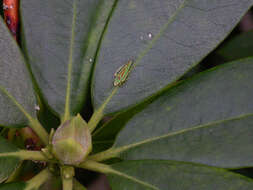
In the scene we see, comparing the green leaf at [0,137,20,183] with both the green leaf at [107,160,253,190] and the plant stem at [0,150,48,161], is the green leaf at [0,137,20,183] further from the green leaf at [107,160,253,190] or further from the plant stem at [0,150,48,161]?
the green leaf at [107,160,253,190]

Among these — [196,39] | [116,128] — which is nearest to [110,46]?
[196,39]

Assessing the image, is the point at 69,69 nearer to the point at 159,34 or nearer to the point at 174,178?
the point at 159,34

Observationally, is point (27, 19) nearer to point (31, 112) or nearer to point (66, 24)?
point (66, 24)

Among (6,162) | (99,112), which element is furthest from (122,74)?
(6,162)

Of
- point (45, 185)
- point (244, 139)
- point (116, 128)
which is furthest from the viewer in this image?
point (116, 128)

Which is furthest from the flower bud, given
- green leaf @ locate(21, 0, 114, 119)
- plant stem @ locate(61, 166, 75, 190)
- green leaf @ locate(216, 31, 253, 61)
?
green leaf @ locate(216, 31, 253, 61)

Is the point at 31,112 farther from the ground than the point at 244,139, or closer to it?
farther from the ground

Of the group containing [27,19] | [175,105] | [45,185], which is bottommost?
[45,185]
